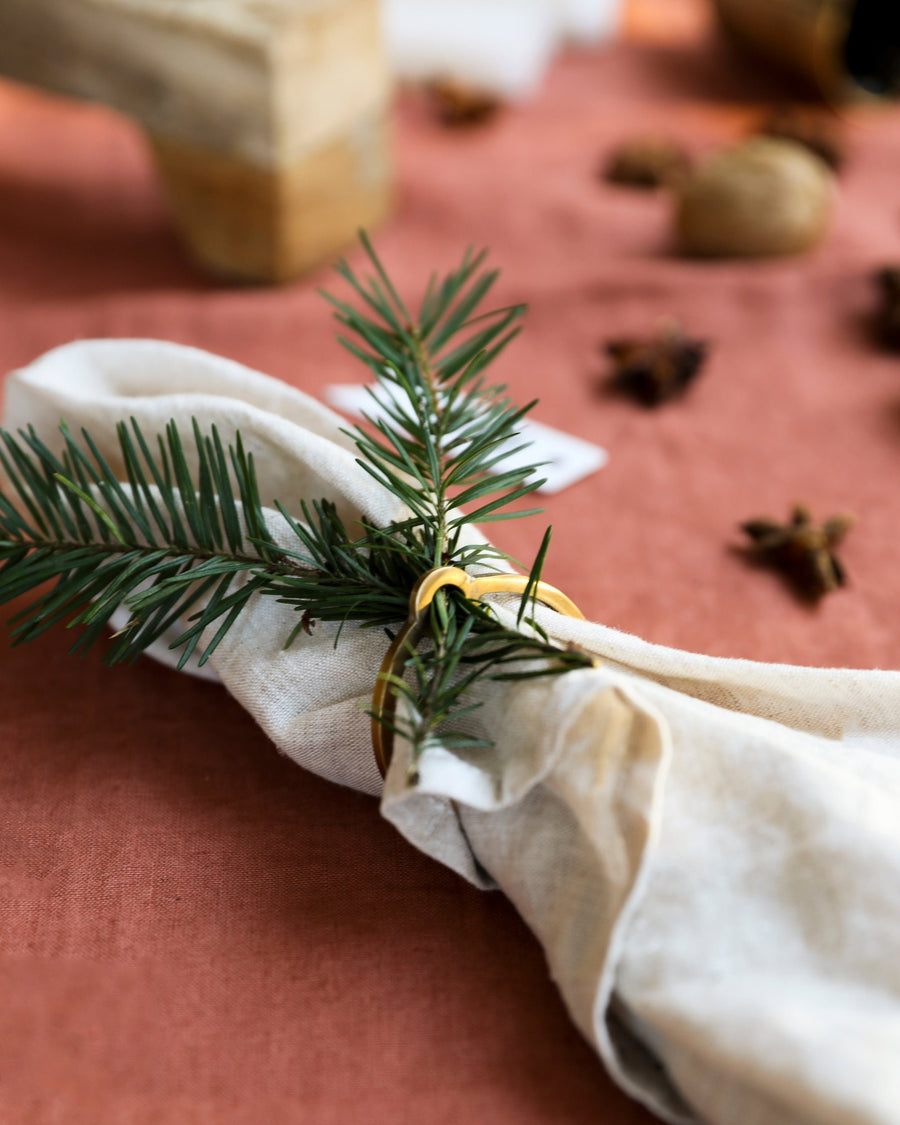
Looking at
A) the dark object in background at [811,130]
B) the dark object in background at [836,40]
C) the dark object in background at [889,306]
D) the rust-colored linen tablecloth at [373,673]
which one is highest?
the dark object in background at [836,40]

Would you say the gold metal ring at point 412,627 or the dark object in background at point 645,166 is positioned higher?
the dark object in background at point 645,166

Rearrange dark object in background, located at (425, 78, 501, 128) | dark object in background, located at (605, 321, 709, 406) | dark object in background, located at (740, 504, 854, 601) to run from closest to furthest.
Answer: dark object in background, located at (740, 504, 854, 601) < dark object in background, located at (605, 321, 709, 406) < dark object in background, located at (425, 78, 501, 128)

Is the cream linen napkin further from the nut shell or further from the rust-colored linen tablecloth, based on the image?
the nut shell

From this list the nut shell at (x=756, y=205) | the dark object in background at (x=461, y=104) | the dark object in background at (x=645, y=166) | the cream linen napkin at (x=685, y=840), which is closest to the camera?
the cream linen napkin at (x=685, y=840)

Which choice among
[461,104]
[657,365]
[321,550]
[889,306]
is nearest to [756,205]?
[889,306]

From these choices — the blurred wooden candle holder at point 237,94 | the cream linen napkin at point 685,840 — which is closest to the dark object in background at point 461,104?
the blurred wooden candle holder at point 237,94

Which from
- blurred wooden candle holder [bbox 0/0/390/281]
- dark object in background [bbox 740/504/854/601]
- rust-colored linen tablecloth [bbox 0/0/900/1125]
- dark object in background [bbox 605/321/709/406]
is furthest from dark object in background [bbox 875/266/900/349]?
blurred wooden candle holder [bbox 0/0/390/281]

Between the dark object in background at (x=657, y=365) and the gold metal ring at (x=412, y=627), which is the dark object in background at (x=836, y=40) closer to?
the dark object in background at (x=657, y=365)
